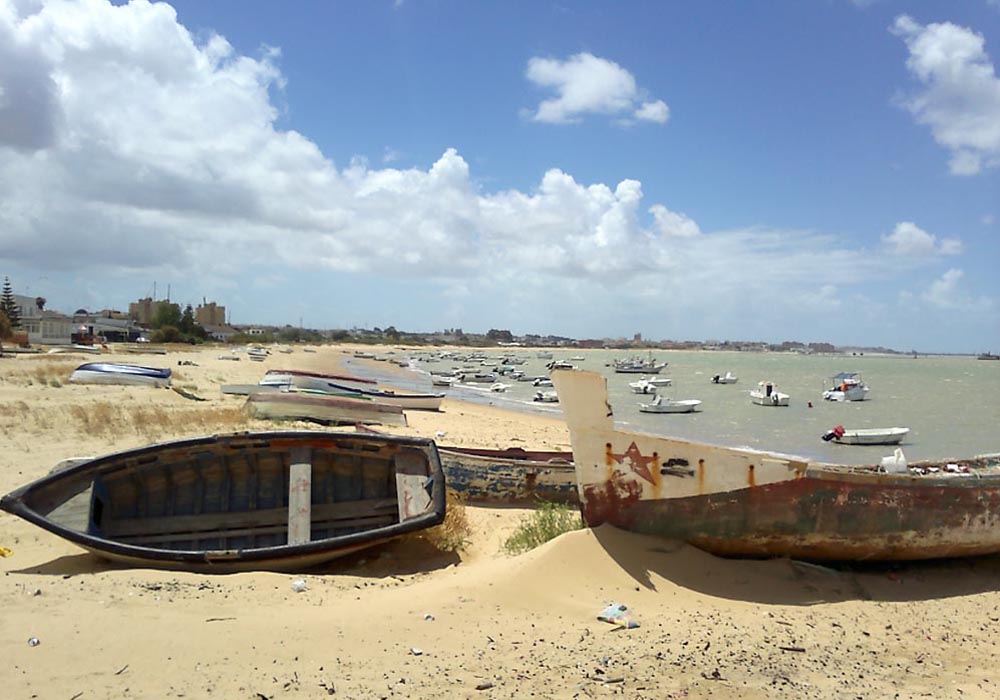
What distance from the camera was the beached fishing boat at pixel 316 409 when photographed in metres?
17.5

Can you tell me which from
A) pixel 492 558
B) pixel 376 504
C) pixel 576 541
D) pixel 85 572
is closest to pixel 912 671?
pixel 576 541

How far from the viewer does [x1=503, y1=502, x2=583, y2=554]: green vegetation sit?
687cm

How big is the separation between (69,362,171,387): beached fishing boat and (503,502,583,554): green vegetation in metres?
21.3

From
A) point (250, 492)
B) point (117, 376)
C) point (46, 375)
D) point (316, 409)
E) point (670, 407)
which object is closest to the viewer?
point (250, 492)

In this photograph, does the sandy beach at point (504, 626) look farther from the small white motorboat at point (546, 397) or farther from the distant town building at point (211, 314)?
the distant town building at point (211, 314)

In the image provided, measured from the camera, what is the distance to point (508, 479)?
9539 mm

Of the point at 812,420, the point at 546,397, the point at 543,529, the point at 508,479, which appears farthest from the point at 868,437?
the point at 543,529

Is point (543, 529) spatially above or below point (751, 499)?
below

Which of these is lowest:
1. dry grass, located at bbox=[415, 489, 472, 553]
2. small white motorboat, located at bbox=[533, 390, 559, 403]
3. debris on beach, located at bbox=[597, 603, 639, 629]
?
small white motorboat, located at bbox=[533, 390, 559, 403]

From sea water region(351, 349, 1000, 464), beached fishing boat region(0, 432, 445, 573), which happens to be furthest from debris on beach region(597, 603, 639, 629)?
sea water region(351, 349, 1000, 464)

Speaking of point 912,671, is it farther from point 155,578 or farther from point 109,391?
point 109,391

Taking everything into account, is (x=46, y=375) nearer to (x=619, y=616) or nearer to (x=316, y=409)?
(x=316, y=409)

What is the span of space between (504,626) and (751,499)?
2590mm

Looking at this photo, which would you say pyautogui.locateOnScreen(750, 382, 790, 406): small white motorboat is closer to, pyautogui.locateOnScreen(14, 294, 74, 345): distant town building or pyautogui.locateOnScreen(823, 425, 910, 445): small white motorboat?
pyautogui.locateOnScreen(823, 425, 910, 445): small white motorboat
